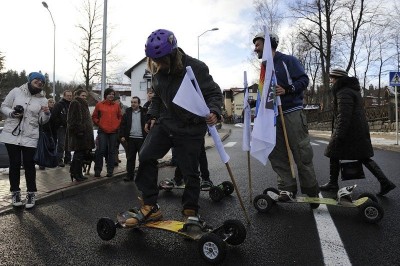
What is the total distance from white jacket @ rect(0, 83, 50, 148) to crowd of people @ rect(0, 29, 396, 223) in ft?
0.04

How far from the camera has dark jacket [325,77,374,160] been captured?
5.80 m

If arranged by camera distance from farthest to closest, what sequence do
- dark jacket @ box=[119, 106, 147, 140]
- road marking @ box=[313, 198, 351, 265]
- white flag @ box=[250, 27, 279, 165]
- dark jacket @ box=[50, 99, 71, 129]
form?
dark jacket @ box=[50, 99, 71, 129], dark jacket @ box=[119, 106, 147, 140], white flag @ box=[250, 27, 279, 165], road marking @ box=[313, 198, 351, 265]

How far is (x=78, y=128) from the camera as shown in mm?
7395

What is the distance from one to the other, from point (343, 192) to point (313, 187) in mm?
385

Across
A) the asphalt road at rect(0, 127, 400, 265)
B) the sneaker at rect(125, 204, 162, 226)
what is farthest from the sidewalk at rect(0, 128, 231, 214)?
the sneaker at rect(125, 204, 162, 226)

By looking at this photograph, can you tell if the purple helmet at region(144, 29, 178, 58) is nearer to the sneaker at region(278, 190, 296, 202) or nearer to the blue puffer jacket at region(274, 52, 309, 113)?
the blue puffer jacket at region(274, 52, 309, 113)

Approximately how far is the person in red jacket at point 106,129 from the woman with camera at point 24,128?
2356 millimetres

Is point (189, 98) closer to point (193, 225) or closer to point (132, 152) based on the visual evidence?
point (193, 225)

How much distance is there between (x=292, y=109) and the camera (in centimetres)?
Answer: 518

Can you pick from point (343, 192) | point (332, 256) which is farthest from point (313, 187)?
point (332, 256)

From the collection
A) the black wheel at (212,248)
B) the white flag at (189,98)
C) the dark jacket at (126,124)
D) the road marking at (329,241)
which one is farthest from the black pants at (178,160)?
the dark jacket at (126,124)

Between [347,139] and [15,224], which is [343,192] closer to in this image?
[347,139]

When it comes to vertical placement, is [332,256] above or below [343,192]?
below

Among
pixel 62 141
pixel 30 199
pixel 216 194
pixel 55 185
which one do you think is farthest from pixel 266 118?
pixel 62 141
